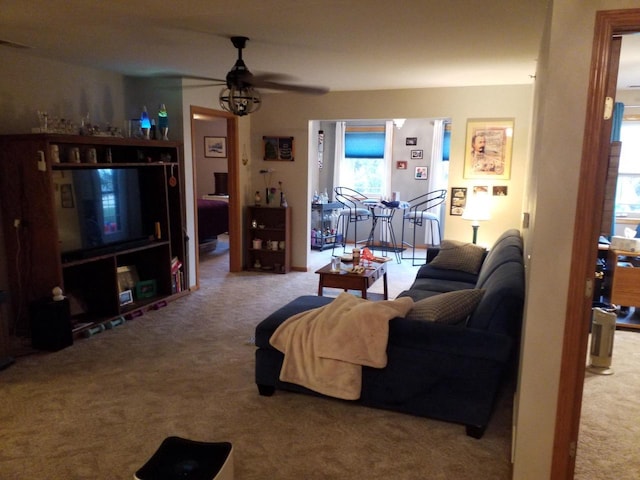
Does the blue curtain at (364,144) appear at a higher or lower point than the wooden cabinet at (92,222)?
higher

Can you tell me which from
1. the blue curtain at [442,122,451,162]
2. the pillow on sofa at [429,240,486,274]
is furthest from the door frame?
the blue curtain at [442,122,451,162]

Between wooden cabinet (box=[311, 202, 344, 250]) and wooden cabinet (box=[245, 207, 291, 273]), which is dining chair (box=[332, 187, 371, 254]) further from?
wooden cabinet (box=[245, 207, 291, 273])

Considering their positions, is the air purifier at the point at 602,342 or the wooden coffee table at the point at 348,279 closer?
the air purifier at the point at 602,342

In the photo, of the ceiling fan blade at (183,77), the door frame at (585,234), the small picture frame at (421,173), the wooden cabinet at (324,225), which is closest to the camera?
the door frame at (585,234)

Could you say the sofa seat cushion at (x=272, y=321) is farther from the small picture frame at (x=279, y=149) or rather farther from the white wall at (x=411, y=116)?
the small picture frame at (x=279, y=149)

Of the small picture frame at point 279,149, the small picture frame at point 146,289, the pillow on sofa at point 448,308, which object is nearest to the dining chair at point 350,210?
the small picture frame at point 279,149

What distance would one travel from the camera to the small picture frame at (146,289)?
476 cm

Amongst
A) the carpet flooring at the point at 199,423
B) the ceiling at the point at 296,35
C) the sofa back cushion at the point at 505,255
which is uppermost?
the ceiling at the point at 296,35

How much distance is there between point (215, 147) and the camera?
9328 mm

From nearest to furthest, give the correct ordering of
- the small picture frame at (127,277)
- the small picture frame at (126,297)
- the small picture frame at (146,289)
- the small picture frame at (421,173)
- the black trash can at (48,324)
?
the black trash can at (48,324), the small picture frame at (126,297), the small picture frame at (127,277), the small picture frame at (146,289), the small picture frame at (421,173)

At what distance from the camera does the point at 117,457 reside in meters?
2.33

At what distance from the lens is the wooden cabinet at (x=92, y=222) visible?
3676 mm

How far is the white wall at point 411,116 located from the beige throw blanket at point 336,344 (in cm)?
304

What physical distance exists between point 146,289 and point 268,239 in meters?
2.01
